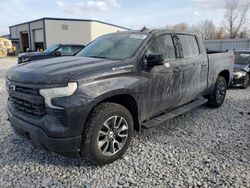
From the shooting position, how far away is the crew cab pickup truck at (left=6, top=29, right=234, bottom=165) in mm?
2832

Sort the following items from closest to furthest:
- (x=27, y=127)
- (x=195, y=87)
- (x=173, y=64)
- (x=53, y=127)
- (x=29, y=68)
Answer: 1. (x=53, y=127)
2. (x=27, y=127)
3. (x=29, y=68)
4. (x=173, y=64)
5. (x=195, y=87)

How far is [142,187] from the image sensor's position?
2.89 metres

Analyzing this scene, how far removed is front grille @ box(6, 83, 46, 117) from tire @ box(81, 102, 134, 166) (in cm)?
64

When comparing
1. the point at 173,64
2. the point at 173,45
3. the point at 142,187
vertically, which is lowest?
the point at 142,187

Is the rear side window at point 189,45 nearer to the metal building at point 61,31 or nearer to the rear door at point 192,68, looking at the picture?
the rear door at point 192,68

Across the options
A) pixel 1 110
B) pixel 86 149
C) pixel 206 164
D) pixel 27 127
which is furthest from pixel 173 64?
pixel 1 110

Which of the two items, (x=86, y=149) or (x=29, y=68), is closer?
(x=86, y=149)

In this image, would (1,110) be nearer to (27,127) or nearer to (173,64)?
(27,127)

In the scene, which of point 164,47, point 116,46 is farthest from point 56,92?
point 164,47

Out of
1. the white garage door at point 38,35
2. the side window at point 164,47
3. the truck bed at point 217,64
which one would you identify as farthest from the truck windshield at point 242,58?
the white garage door at point 38,35

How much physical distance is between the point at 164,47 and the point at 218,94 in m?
2.68

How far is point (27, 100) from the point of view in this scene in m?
3.03

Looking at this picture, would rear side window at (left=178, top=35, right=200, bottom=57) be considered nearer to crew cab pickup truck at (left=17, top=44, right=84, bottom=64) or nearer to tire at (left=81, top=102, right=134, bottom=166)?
tire at (left=81, top=102, right=134, bottom=166)

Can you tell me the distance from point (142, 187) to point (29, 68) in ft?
7.20
